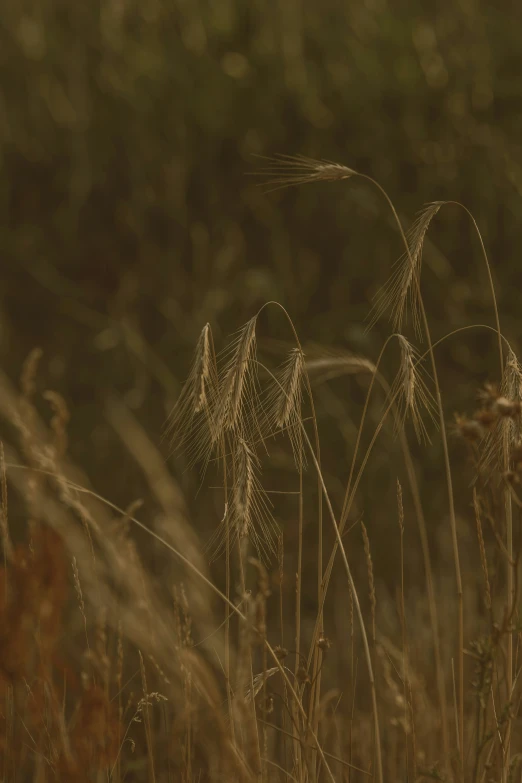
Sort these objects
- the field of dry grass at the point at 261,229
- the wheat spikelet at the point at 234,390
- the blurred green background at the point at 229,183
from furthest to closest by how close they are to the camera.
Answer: the blurred green background at the point at 229,183, the field of dry grass at the point at 261,229, the wheat spikelet at the point at 234,390

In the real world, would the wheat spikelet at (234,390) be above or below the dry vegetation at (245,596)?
above

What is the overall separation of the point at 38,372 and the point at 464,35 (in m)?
1.65

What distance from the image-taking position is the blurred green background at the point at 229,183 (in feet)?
9.60

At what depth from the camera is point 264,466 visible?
277 centimetres

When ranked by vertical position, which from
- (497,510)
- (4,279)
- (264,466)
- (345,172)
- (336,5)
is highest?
(336,5)

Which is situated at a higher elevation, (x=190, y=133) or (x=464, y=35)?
(x=464, y=35)

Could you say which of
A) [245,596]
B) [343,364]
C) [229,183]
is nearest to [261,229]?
[229,183]

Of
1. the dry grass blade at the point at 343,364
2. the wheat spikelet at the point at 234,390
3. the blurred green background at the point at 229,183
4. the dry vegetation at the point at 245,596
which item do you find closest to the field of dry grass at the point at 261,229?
the blurred green background at the point at 229,183

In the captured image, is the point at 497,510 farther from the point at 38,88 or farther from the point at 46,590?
the point at 38,88

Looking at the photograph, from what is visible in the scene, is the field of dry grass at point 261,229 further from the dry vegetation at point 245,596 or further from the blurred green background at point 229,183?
the dry vegetation at point 245,596

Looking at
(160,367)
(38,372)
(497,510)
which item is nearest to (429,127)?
(160,367)

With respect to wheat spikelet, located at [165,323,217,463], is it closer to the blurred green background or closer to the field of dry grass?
the field of dry grass

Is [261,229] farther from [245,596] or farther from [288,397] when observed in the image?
[245,596]

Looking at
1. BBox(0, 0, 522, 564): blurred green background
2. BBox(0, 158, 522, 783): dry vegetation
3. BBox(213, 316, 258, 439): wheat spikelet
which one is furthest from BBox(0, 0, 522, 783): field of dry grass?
BBox(213, 316, 258, 439): wheat spikelet
